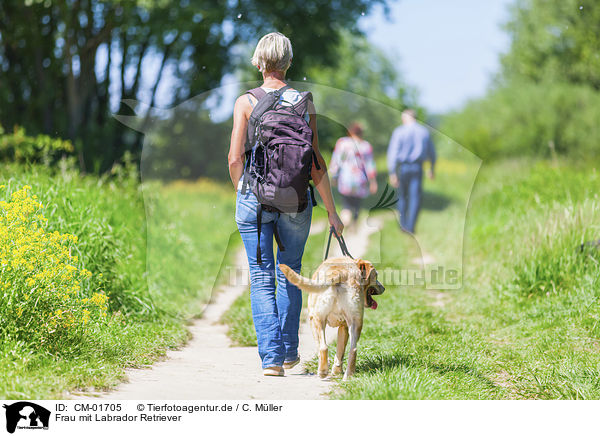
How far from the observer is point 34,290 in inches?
181

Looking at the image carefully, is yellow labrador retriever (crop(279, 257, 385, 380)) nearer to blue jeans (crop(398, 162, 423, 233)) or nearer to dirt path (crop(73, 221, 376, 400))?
dirt path (crop(73, 221, 376, 400))

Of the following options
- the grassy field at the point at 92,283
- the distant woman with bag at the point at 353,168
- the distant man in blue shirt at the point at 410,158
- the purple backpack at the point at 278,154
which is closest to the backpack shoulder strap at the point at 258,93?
the purple backpack at the point at 278,154

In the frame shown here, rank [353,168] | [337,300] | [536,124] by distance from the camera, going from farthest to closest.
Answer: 1. [536,124]
2. [353,168]
3. [337,300]

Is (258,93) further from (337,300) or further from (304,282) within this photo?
(337,300)

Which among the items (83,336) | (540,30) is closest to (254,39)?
(83,336)

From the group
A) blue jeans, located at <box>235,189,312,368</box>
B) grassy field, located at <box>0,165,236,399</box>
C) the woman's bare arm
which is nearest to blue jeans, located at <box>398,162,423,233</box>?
grassy field, located at <box>0,165,236,399</box>

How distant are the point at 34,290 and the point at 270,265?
1.67m

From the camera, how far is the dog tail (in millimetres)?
4172

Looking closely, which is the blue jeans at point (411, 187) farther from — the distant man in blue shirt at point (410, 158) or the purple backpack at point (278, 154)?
the purple backpack at point (278, 154)

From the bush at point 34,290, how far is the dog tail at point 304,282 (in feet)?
5.02

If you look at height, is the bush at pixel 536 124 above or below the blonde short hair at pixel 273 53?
above

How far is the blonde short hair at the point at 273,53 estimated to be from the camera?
14.3 feet

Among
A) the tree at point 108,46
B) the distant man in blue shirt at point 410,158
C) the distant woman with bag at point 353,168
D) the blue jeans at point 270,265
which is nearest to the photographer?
the blue jeans at point 270,265

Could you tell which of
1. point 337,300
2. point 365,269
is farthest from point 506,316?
point 337,300
